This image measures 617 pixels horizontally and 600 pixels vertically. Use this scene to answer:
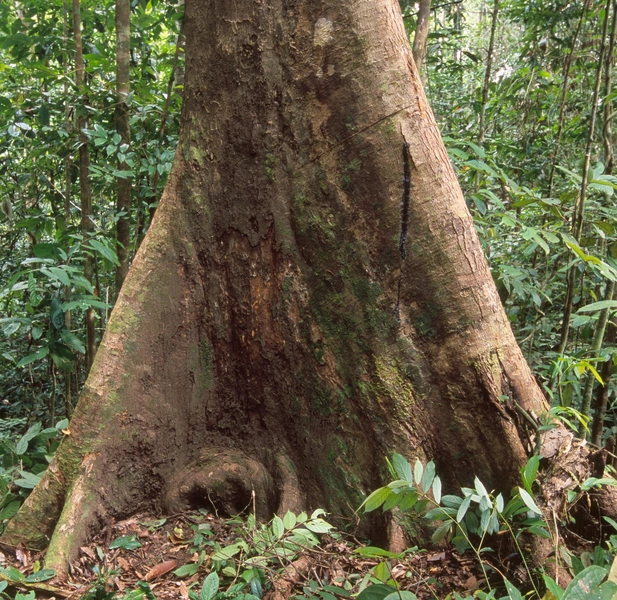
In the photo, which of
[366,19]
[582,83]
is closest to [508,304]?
[582,83]

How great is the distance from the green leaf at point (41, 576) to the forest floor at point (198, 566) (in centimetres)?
3

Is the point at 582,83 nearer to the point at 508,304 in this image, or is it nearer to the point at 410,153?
the point at 508,304

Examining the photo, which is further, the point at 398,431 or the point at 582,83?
the point at 582,83

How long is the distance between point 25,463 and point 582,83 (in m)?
5.98

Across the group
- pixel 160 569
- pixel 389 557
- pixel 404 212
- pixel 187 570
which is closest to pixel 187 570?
pixel 187 570

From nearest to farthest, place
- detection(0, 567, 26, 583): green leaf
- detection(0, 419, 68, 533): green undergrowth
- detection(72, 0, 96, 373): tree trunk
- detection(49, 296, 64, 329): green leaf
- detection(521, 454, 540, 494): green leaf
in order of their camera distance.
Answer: detection(521, 454, 540, 494): green leaf → detection(0, 567, 26, 583): green leaf → detection(0, 419, 68, 533): green undergrowth → detection(49, 296, 64, 329): green leaf → detection(72, 0, 96, 373): tree trunk

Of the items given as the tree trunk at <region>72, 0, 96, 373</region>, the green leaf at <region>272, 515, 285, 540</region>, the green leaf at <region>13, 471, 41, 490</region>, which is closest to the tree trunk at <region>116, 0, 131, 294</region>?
the tree trunk at <region>72, 0, 96, 373</region>

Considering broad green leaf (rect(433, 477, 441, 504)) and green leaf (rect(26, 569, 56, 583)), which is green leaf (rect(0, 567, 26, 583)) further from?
broad green leaf (rect(433, 477, 441, 504))

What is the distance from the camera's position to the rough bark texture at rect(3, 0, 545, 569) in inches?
102

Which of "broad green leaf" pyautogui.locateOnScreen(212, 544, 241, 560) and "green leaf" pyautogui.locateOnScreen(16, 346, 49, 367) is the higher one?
"green leaf" pyautogui.locateOnScreen(16, 346, 49, 367)

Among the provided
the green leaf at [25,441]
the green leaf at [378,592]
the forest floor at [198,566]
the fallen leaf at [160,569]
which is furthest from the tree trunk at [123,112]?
the green leaf at [378,592]

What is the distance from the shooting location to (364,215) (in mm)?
2693

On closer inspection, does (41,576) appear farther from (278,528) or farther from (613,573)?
(613,573)

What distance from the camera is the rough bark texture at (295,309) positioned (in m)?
2.58
